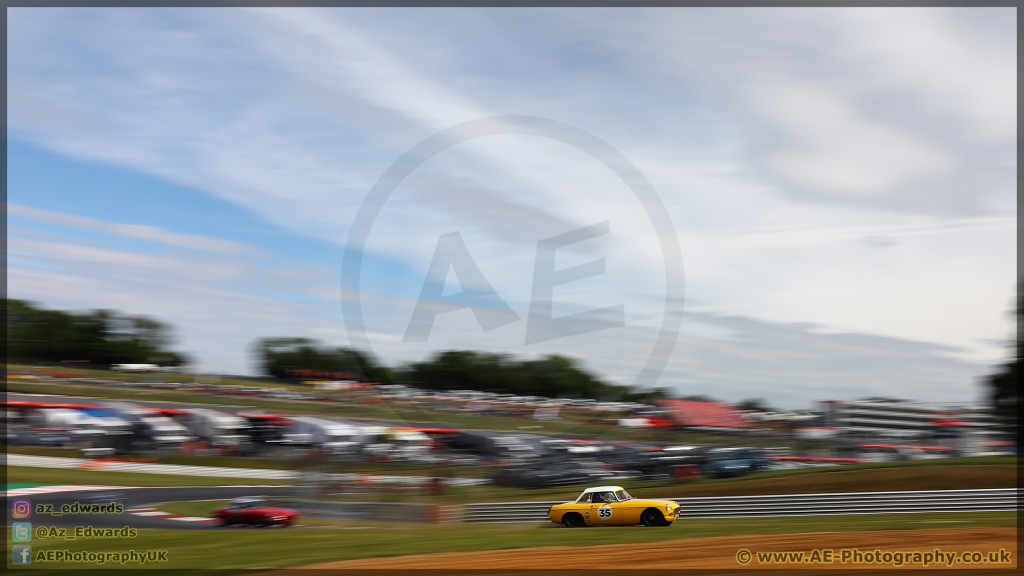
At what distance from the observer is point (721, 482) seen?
21.0 metres

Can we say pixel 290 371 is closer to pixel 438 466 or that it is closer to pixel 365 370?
pixel 365 370

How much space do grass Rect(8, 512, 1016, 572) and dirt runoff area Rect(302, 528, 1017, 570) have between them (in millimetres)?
686

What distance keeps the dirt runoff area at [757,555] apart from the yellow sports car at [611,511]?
1.60 metres

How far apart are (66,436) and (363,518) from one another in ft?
43.4

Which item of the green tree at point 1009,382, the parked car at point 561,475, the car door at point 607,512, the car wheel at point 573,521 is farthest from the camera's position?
the green tree at point 1009,382

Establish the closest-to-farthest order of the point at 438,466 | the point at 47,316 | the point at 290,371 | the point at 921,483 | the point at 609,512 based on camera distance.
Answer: the point at 609,512 → the point at 921,483 → the point at 438,466 → the point at 290,371 → the point at 47,316

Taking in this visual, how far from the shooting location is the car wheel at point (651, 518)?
15.4 m

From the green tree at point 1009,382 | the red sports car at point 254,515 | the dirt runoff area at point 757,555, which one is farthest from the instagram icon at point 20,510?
the green tree at point 1009,382

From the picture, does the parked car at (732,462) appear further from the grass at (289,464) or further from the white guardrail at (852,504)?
the grass at (289,464)

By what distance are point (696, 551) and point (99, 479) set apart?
18952mm

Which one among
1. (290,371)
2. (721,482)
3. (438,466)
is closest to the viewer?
(721,482)

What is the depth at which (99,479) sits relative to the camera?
22266mm

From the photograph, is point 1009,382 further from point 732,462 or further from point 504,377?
point 504,377

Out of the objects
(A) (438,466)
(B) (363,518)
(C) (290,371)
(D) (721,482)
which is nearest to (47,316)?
(C) (290,371)
